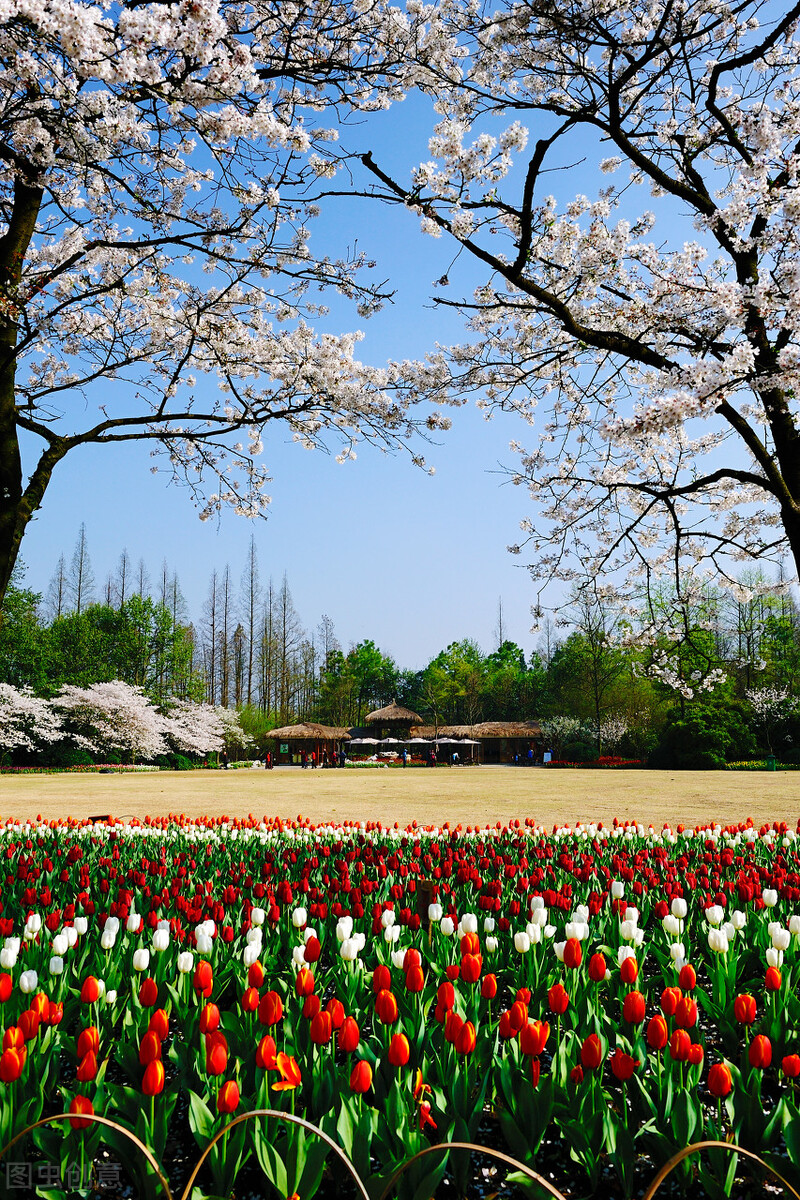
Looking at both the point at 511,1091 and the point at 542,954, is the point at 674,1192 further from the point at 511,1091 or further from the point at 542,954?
the point at 542,954

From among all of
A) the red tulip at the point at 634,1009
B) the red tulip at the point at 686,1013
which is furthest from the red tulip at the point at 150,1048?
the red tulip at the point at 686,1013

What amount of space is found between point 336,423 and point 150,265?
7.47ft

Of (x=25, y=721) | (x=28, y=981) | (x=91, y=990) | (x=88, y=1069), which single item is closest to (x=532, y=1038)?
(x=88, y=1069)

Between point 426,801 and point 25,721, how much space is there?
70.4 ft

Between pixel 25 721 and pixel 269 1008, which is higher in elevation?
pixel 25 721

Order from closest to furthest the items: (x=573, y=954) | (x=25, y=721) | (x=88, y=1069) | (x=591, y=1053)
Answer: (x=88, y=1069) → (x=591, y=1053) → (x=573, y=954) → (x=25, y=721)

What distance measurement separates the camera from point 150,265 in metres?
7.23

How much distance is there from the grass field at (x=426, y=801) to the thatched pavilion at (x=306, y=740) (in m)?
20.8

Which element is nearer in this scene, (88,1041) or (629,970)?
(88,1041)

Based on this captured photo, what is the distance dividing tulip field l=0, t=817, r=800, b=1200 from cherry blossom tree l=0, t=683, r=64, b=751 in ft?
90.9

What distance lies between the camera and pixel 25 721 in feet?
99.0

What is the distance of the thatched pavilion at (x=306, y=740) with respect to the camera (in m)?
41.4

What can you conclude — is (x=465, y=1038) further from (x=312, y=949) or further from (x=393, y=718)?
(x=393, y=718)

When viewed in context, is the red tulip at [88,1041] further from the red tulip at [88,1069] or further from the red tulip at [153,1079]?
the red tulip at [153,1079]
